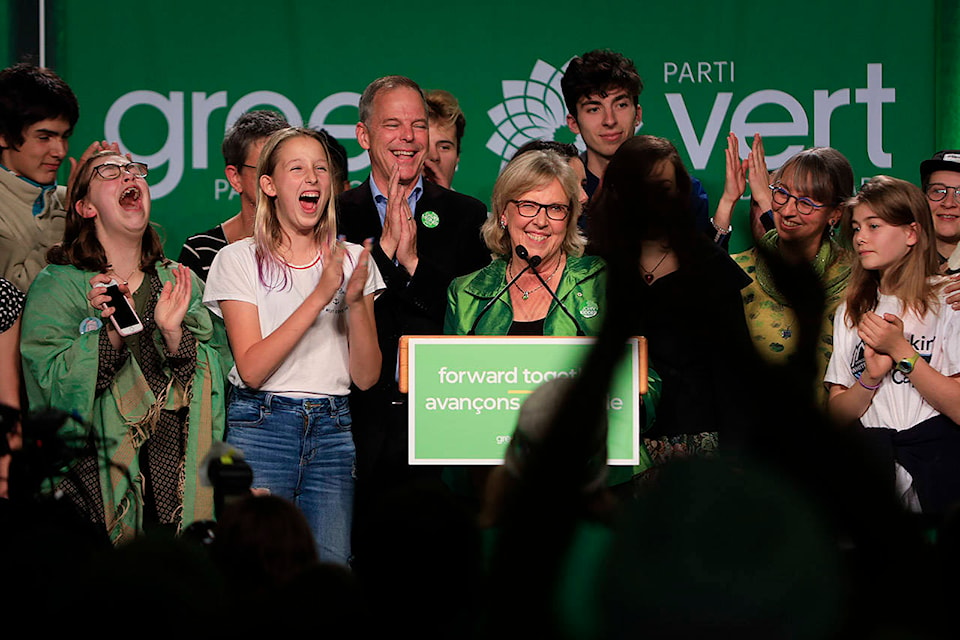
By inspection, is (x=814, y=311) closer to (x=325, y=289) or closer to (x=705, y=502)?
(x=705, y=502)

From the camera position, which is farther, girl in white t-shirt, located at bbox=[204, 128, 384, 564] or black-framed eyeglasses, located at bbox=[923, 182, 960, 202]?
black-framed eyeglasses, located at bbox=[923, 182, 960, 202]

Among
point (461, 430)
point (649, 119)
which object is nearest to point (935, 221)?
point (649, 119)

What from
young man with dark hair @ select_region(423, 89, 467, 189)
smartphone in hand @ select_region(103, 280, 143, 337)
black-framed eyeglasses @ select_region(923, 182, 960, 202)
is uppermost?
young man with dark hair @ select_region(423, 89, 467, 189)

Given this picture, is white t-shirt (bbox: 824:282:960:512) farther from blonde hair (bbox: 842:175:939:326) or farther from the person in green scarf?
the person in green scarf

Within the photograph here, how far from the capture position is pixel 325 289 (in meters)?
3.31

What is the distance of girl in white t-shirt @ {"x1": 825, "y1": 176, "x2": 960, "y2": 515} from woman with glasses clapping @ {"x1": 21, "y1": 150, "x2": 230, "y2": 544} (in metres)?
2.01

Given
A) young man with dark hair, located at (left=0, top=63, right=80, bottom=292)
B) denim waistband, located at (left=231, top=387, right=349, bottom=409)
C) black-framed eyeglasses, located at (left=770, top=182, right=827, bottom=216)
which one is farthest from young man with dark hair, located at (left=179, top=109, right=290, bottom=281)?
black-framed eyeglasses, located at (left=770, top=182, right=827, bottom=216)

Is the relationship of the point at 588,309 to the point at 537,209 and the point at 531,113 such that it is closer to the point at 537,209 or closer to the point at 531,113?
the point at 537,209

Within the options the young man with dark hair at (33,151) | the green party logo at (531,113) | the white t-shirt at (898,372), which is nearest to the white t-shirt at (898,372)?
the white t-shirt at (898,372)

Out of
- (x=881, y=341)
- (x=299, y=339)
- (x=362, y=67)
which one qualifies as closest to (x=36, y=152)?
(x=299, y=339)

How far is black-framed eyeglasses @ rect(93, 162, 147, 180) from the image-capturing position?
3645 mm

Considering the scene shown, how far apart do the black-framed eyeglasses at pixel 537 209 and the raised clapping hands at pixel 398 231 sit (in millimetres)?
441

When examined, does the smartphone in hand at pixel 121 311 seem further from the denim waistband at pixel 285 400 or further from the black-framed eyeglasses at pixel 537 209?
the black-framed eyeglasses at pixel 537 209

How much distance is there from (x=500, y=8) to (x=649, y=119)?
2.99 ft
